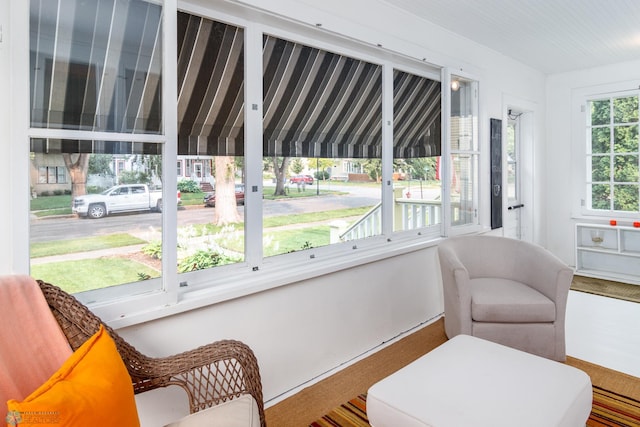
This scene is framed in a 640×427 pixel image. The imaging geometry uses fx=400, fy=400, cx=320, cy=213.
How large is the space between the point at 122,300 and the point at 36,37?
42.8 inches

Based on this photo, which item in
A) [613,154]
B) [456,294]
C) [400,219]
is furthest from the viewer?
[613,154]

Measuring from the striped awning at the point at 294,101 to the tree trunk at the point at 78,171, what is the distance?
49 cm

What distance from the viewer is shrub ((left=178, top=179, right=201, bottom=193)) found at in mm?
2111

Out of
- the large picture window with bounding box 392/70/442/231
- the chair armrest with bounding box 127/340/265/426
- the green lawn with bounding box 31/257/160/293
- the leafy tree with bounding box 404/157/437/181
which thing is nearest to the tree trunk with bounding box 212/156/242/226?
the green lawn with bounding box 31/257/160/293

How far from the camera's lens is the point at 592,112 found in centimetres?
504

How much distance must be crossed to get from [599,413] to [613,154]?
385 cm

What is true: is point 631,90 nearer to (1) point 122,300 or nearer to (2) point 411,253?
(2) point 411,253

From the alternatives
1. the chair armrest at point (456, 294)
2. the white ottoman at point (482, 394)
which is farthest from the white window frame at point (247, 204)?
the white ottoman at point (482, 394)

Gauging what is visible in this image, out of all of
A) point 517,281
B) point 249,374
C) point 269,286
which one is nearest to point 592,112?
point 517,281

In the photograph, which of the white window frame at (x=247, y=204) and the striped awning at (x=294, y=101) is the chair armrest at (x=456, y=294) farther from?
the striped awning at (x=294, y=101)

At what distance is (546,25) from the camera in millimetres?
3529

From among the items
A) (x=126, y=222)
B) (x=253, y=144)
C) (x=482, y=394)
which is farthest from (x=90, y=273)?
(x=482, y=394)

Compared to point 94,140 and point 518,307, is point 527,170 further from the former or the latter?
point 94,140

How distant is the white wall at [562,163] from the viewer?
514 centimetres
